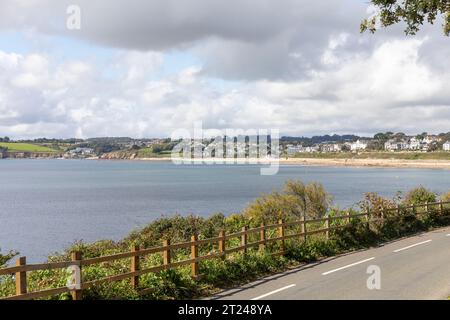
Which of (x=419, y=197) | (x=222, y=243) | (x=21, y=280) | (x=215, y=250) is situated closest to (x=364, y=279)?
(x=222, y=243)

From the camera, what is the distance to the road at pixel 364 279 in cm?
1334

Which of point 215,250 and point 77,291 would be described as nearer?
point 77,291

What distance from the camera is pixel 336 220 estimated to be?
24344 millimetres

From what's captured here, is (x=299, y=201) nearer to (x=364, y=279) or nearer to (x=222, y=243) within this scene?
(x=222, y=243)

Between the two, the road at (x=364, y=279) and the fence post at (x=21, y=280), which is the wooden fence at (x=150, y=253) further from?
the road at (x=364, y=279)

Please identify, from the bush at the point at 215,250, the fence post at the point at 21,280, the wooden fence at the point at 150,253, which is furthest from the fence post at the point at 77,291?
the fence post at the point at 21,280

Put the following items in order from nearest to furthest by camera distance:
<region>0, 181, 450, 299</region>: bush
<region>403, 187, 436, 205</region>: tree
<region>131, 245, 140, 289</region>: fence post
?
<region>131, 245, 140, 289</region>: fence post, <region>0, 181, 450, 299</region>: bush, <region>403, 187, 436, 205</region>: tree

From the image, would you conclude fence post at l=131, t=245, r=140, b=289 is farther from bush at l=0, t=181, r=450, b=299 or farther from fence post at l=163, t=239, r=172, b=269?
fence post at l=163, t=239, r=172, b=269

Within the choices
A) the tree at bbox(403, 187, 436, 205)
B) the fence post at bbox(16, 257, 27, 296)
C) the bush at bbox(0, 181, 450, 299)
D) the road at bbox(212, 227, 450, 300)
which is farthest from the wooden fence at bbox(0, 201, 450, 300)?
the tree at bbox(403, 187, 436, 205)

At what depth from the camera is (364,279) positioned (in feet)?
50.2

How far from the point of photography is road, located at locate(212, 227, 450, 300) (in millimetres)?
13336
